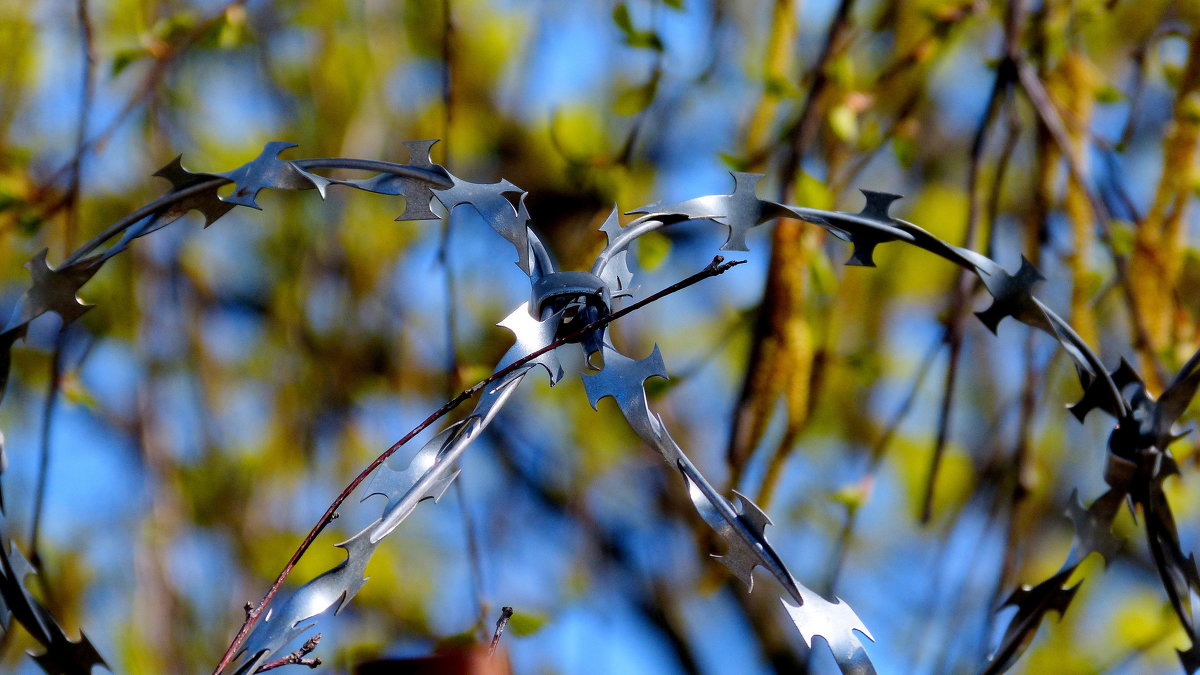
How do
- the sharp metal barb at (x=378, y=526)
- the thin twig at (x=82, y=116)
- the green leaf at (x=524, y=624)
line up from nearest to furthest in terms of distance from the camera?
the sharp metal barb at (x=378, y=526) → the green leaf at (x=524, y=624) → the thin twig at (x=82, y=116)

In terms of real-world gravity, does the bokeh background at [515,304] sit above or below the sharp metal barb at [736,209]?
above

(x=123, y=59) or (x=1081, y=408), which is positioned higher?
(x=123, y=59)

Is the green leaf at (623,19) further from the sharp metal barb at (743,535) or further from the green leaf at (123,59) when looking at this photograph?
the sharp metal barb at (743,535)

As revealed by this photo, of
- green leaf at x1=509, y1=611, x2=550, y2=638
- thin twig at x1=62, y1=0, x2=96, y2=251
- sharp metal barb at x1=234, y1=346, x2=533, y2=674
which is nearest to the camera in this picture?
sharp metal barb at x1=234, y1=346, x2=533, y2=674

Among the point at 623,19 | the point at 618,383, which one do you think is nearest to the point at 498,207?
the point at 618,383

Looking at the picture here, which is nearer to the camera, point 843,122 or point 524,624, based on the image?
point 524,624

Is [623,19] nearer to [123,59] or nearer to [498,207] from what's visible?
[123,59]

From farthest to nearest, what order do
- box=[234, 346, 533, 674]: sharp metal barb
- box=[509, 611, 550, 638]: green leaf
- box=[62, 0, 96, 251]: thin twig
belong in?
1. box=[62, 0, 96, 251]: thin twig
2. box=[509, 611, 550, 638]: green leaf
3. box=[234, 346, 533, 674]: sharp metal barb

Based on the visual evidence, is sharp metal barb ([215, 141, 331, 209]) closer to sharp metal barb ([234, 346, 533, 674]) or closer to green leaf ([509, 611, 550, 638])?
sharp metal barb ([234, 346, 533, 674])

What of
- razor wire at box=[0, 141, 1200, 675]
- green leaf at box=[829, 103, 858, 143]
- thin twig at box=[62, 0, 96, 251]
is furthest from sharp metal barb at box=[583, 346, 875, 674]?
thin twig at box=[62, 0, 96, 251]

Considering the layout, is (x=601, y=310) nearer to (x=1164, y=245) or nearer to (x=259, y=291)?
(x=1164, y=245)

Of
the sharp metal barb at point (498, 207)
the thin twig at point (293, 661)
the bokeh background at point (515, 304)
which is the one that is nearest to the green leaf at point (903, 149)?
the bokeh background at point (515, 304)

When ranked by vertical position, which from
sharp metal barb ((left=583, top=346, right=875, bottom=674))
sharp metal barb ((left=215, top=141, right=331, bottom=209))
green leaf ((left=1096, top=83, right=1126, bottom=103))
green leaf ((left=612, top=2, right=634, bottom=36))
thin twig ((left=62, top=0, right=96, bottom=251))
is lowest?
sharp metal barb ((left=583, top=346, right=875, bottom=674))

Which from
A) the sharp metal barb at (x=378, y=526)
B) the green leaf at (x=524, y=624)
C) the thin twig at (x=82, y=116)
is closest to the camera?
the sharp metal barb at (x=378, y=526)
